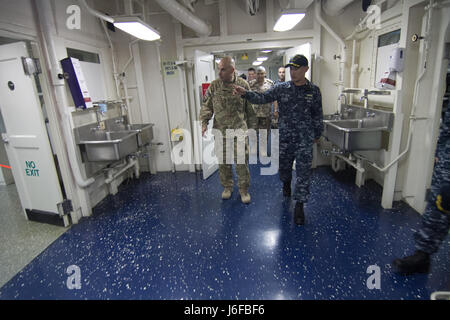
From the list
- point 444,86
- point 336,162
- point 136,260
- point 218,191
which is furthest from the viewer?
point 336,162

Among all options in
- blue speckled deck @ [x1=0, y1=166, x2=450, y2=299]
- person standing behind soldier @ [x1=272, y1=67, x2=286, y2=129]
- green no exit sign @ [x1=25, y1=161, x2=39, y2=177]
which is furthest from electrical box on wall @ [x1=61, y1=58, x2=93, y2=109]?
person standing behind soldier @ [x1=272, y1=67, x2=286, y2=129]

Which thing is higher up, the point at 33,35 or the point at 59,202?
the point at 33,35

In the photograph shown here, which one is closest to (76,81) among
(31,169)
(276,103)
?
(31,169)

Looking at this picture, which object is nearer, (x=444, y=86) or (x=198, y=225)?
(x=444, y=86)

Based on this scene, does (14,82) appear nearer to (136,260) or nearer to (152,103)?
(152,103)

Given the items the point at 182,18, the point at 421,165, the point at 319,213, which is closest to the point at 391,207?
the point at 421,165

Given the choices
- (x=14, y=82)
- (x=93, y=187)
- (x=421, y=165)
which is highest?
(x=14, y=82)

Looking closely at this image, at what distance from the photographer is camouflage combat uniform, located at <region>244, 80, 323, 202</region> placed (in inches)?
95.1

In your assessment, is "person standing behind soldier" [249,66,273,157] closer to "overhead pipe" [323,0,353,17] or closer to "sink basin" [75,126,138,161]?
"overhead pipe" [323,0,353,17]

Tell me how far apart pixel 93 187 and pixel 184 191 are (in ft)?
3.83

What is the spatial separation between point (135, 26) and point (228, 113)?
1384 mm

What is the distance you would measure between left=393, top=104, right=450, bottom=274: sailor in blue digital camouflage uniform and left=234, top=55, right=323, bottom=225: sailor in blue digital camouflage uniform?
961mm

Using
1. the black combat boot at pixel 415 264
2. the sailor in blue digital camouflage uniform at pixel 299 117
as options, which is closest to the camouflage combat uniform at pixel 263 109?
the sailor in blue digital camouflage uniform at pixel 299 117

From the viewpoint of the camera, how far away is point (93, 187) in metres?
→ 3.20
